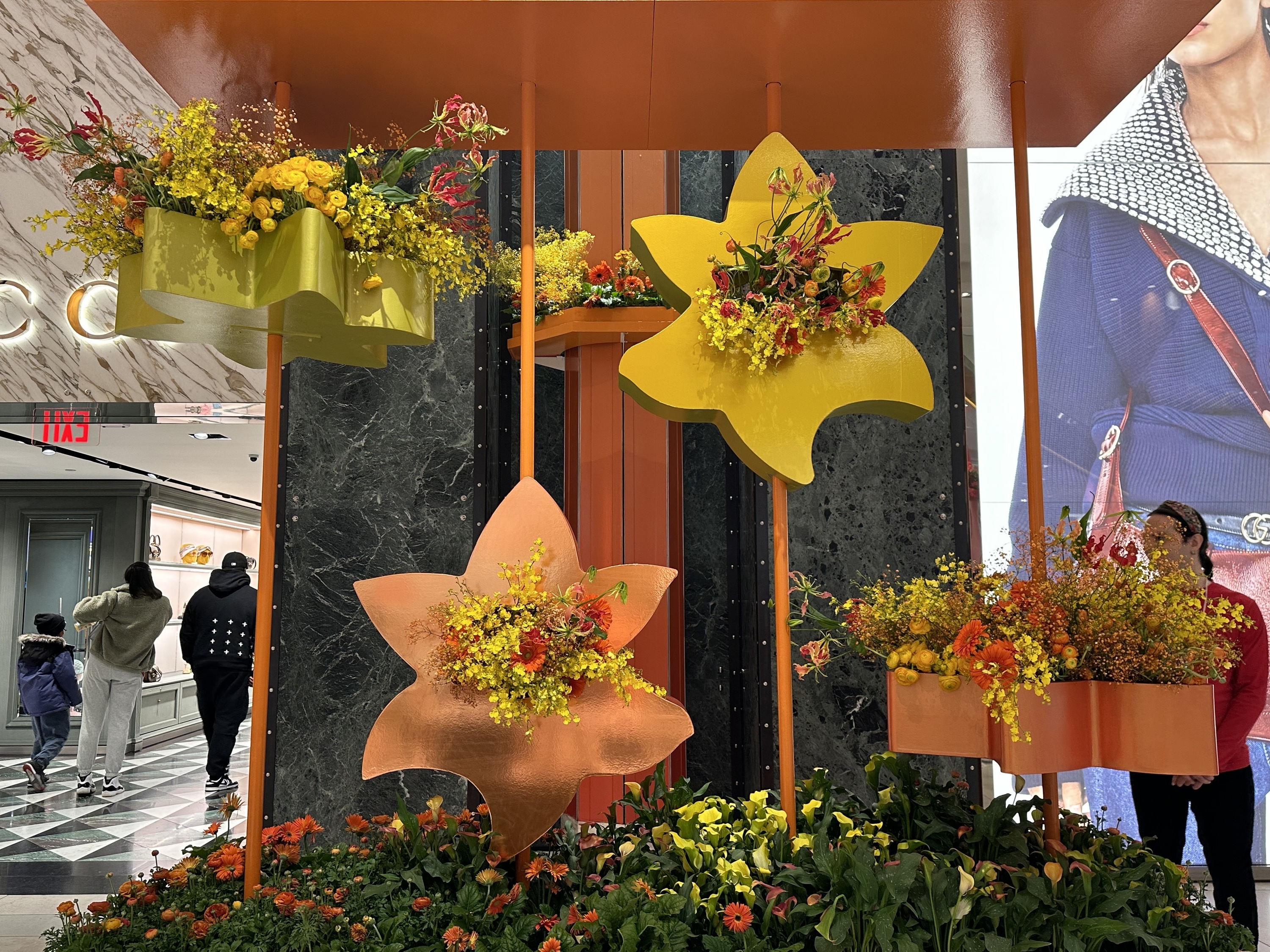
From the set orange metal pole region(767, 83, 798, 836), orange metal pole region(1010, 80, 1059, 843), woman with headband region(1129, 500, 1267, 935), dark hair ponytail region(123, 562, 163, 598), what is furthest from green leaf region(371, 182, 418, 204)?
dark hair ponytail region(123, 562, 163, 598)

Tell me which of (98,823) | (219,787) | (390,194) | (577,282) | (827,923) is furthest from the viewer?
(219,787)

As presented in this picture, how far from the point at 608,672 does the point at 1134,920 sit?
4.17 ft

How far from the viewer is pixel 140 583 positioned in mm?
6996

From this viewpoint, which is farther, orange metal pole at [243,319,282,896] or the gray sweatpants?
the gray sweatpants

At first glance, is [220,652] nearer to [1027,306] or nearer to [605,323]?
[605,323]

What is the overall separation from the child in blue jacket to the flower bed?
21.1 ft

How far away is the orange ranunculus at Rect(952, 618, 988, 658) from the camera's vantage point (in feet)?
7.10

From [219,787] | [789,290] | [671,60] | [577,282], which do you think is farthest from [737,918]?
[219,787]

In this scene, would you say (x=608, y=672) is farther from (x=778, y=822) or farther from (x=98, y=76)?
(x=98, y=76)

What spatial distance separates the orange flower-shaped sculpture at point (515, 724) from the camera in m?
2.29

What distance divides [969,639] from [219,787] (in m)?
6.32

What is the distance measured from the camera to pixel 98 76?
15.5 ft

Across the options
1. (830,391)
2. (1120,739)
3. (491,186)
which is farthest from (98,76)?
(1120,739)

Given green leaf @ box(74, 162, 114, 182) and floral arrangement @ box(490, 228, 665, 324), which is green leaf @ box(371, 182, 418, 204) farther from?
floral arrangement @ box(490, 228, 665, 324)
